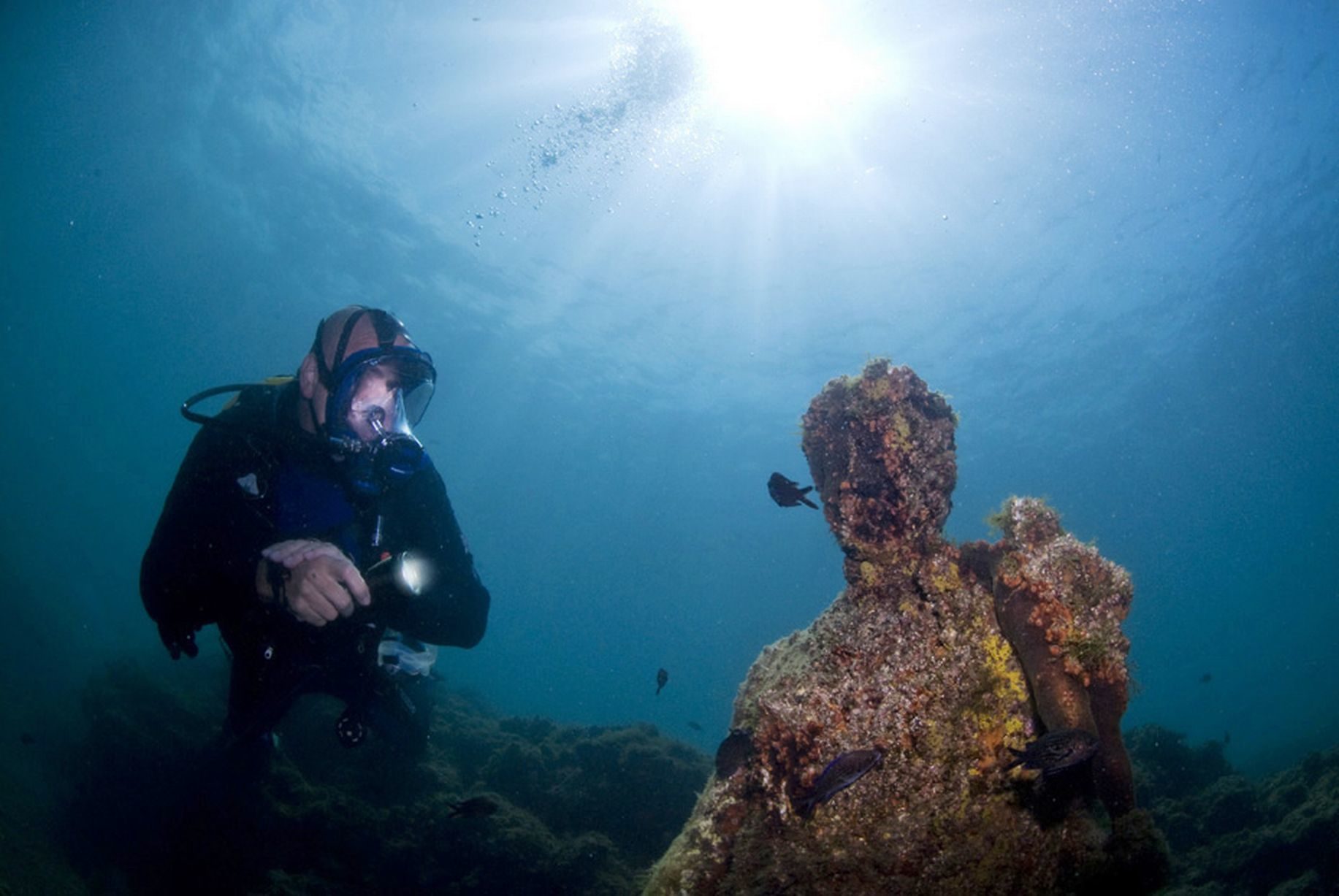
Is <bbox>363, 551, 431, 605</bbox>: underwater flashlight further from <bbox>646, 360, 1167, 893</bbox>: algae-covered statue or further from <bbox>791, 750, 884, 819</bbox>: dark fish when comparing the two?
<bbox>791, 750, 884, 819</bbox>: dark fish

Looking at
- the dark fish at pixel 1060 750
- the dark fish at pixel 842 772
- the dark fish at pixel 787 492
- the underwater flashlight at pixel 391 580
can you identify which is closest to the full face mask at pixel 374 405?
the underwater flashlight at pixel 391 580

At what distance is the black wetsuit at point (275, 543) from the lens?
3664mm

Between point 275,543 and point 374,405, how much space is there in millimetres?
1226

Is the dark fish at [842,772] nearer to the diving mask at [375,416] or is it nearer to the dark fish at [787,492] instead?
the dark fish at [787,492]

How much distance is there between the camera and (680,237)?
26.7m

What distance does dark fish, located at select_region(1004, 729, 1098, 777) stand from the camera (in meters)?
2.31

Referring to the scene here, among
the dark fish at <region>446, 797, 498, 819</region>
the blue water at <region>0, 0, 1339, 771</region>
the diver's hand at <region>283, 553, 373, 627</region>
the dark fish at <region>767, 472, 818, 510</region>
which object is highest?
the blue water at <region>0, 0, 1339, 771</region>

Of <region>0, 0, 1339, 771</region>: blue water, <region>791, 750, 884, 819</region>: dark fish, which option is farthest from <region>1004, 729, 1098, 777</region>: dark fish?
<region>0, 0, 1339, 771</region>: blue water

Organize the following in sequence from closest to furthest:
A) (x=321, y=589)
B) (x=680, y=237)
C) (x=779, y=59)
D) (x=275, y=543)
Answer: (x=321, y=589), (x=275, y=543), (x=779, y=59), (x=680, y=237)

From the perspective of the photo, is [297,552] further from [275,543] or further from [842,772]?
[842,772]

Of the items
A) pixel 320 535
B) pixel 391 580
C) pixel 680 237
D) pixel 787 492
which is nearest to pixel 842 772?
pixel 787 492

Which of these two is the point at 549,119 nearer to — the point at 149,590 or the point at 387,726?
the point at 387,726

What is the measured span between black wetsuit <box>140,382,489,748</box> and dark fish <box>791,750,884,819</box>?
2.50 metres

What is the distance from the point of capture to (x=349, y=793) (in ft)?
30.8
